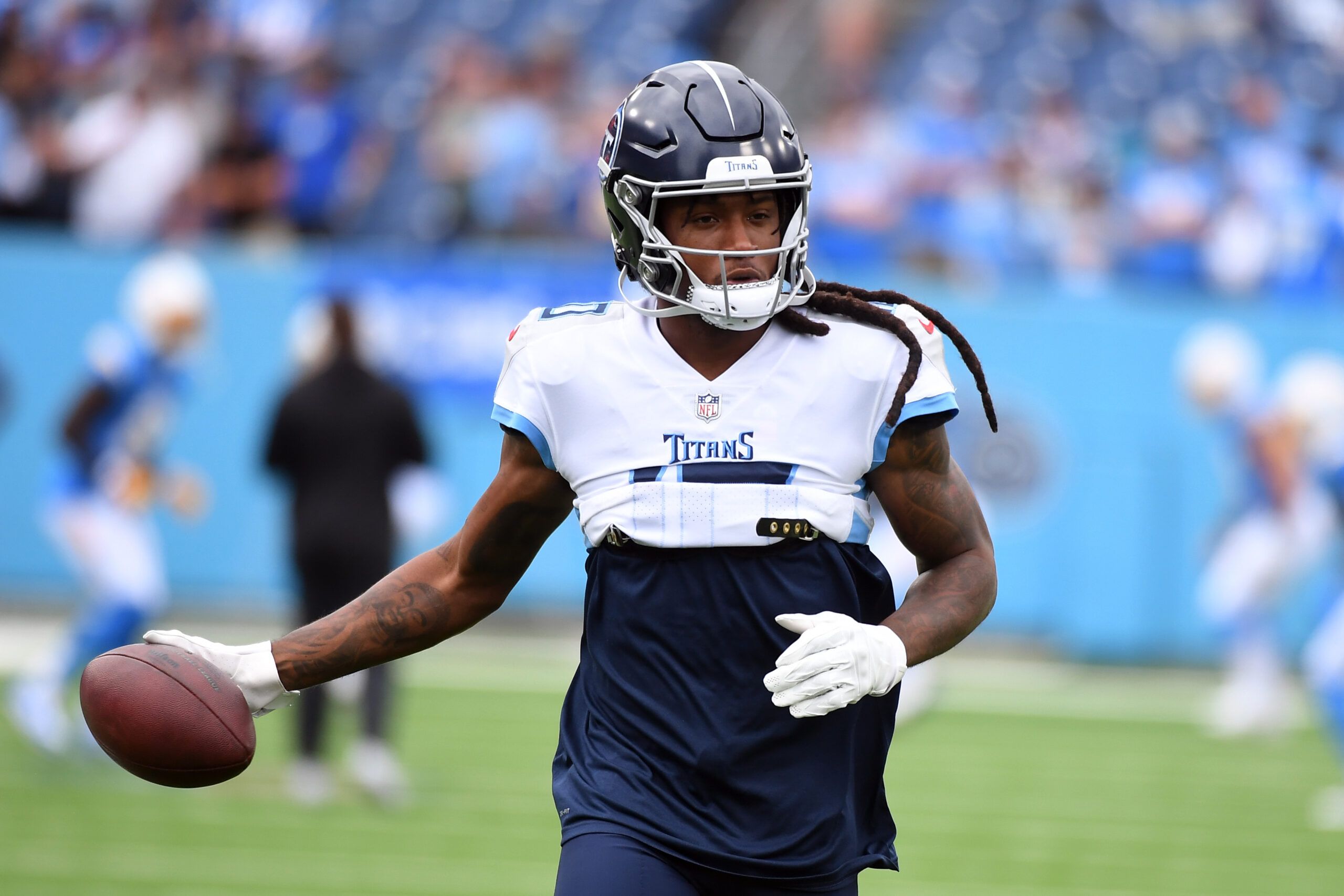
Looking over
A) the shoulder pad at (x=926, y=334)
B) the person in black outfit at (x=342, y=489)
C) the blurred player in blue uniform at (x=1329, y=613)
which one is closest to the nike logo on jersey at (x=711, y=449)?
the shoulder pad at (x=926, y=334)

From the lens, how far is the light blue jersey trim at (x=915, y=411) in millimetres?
2863

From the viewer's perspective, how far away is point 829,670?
8.69ft

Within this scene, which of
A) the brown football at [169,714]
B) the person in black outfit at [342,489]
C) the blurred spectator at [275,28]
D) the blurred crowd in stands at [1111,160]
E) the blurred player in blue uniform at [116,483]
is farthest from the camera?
the blurred spectator at [275,28]

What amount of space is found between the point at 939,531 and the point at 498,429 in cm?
851

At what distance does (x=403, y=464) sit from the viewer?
7664 mm

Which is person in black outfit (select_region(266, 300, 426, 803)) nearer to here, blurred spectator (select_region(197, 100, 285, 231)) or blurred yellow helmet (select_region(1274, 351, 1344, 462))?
blurred yellow helmet (select_region(1274, 351, 1344, 462))

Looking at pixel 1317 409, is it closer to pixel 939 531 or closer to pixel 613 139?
pixel 939 531

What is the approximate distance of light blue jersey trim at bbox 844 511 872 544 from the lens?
9.59ft

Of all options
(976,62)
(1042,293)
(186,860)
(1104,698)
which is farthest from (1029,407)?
(186,860)

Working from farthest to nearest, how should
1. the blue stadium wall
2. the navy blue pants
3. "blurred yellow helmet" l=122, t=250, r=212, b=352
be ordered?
the blue stadium wall < "blurred yellow helmet" l=122, t=250, r=212, b=352 < the navy blue pants

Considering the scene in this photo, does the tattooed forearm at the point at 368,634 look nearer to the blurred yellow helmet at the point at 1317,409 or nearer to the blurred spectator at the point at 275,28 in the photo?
the blurred yellow helmet at the point at 1317,409

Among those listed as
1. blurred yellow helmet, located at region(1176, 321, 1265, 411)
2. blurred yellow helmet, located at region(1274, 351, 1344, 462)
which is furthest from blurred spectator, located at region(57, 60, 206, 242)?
blurred yellow helmet, located at region(1274, 351, 1344, 462)

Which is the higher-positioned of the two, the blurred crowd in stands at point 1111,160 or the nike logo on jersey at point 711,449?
the blurred crowd in stands at point 1111,160

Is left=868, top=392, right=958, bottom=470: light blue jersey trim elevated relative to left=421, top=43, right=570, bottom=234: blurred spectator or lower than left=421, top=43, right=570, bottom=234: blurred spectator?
lower
